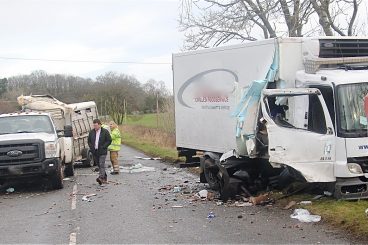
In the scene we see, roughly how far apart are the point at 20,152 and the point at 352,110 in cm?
857

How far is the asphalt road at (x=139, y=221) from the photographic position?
7.84 metres

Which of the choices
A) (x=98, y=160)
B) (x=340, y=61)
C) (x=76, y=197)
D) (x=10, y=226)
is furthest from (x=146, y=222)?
(x=98, y=160)

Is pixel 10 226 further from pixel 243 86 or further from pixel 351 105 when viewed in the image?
pixel 351 105

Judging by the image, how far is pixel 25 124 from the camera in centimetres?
1568

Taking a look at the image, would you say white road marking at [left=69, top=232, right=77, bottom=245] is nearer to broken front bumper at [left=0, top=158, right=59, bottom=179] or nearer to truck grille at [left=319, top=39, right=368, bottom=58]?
truck grille at [left=319, top=39, right=368, bottom=58]

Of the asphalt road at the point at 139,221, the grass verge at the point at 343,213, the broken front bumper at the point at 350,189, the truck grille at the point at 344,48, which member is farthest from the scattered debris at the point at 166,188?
the truck grille at the point at 344,48

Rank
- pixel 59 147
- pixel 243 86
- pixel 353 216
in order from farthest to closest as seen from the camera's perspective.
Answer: pixel 59 147 → pixel 243 86 → pixel 353 216

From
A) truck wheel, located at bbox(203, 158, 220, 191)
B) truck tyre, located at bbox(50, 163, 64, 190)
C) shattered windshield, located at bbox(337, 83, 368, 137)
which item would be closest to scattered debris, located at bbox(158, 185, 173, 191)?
truck wheel, located at bbox(203, 158, 220, 191)

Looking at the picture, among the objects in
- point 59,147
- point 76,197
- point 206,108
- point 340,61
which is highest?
point 340,61

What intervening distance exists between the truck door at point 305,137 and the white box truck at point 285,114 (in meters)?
0.02

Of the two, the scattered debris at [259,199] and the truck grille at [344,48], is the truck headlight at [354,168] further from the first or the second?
the truck grille at [344,48]

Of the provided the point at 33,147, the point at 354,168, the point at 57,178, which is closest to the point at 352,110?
the point at 354,168

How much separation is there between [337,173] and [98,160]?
308 inches

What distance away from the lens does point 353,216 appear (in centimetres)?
821
